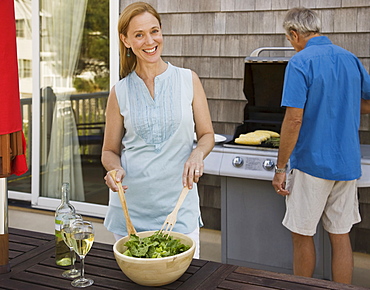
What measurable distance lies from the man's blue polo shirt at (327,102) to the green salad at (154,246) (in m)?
1.31

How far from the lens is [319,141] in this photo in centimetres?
280

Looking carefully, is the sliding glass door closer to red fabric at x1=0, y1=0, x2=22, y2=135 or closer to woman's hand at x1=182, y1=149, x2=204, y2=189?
woman's hand at x1=182, y1=149, x2=204, y2=189

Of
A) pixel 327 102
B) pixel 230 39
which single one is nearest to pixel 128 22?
pixel 327 102

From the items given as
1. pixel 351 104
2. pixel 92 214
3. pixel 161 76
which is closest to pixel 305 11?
pixel 351 104

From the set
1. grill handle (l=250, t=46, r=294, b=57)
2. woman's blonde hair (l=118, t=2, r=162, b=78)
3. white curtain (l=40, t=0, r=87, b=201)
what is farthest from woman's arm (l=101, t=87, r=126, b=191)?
white curtain (l=40, t=0, r=87, b=201)

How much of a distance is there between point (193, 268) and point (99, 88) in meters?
2.93

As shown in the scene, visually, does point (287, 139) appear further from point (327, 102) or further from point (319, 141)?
point (327, 102)

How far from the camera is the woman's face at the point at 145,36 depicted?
2031 mm

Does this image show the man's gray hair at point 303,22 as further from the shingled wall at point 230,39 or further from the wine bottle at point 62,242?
the wine bottle at point 62,242

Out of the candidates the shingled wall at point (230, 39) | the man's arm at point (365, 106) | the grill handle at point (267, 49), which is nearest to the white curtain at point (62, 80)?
the shingled wall at point (230, 39)

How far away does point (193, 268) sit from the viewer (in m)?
1.72

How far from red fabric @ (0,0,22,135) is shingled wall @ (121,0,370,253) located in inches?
93.9

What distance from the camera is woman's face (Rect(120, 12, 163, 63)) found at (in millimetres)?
2031

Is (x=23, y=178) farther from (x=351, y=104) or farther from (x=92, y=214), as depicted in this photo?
(x=351, y=104)
